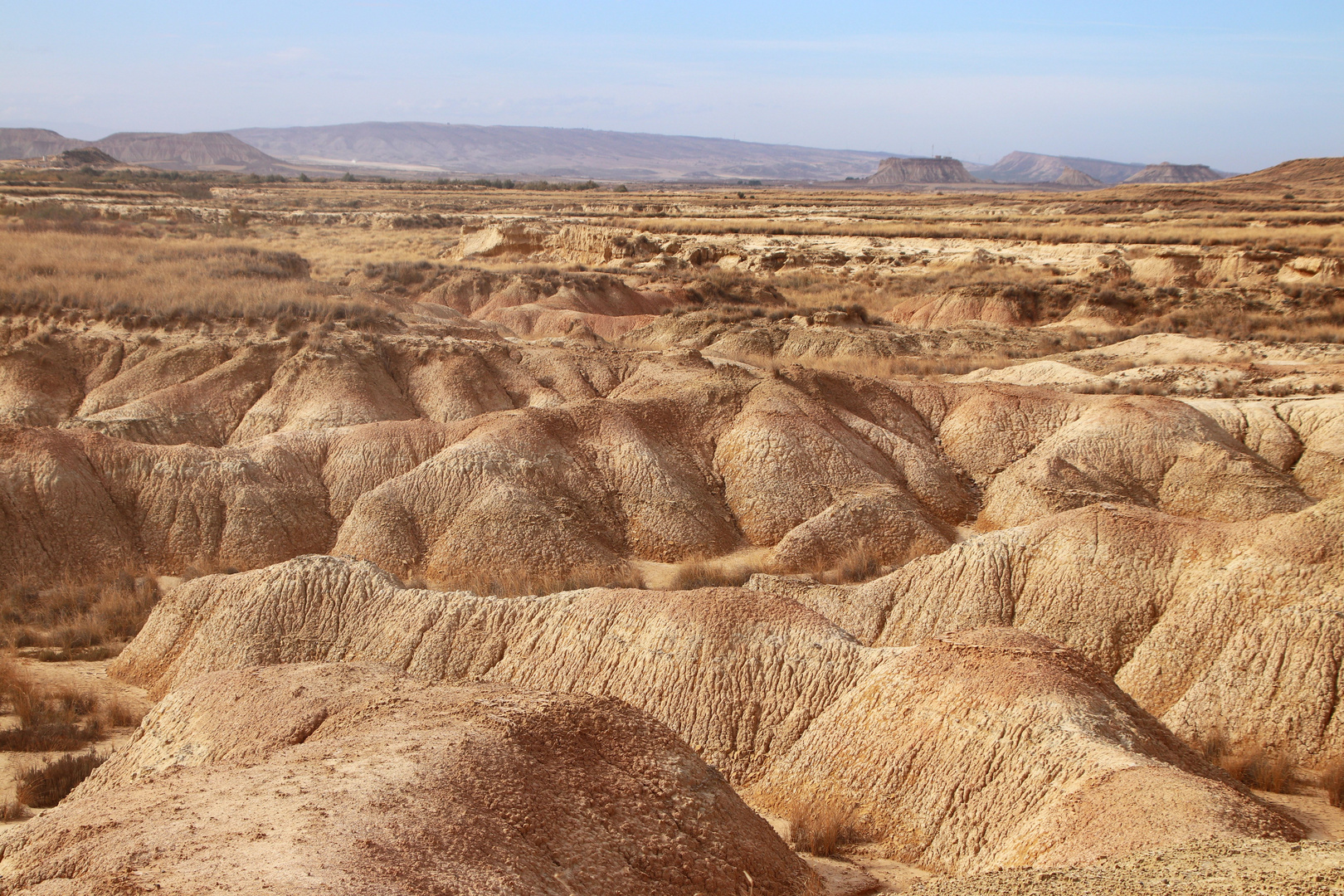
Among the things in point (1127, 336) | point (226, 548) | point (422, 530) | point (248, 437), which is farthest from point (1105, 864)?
point (1127, 336)

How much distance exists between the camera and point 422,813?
4520 mm

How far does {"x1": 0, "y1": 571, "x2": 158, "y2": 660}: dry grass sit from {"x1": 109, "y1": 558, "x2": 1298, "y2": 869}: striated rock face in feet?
5.59

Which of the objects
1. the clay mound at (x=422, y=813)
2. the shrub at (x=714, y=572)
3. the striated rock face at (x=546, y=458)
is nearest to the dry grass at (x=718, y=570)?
the shrub at (x=714, y=572)

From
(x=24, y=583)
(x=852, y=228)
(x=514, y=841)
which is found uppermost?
(x=852, y=228)

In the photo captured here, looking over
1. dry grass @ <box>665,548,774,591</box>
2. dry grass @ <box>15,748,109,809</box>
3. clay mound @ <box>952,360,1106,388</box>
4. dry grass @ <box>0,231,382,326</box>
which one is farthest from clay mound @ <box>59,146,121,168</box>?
dry grass @ <box>15,748,109,809</box>

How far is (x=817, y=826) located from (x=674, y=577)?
301 inches

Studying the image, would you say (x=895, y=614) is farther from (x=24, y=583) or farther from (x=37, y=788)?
(x=24, y=583)

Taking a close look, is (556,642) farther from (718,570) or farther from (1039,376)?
(1039,376)

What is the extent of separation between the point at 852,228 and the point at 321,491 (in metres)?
46.7

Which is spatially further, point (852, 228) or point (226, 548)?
point (852, 228)

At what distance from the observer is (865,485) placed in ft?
54.0

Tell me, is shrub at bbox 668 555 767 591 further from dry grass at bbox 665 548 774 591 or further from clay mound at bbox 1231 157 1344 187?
clay mound at bbox 1231 157 1344 187

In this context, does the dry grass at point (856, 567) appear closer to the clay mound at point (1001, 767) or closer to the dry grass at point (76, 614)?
the clay mound at point (1001, 767)

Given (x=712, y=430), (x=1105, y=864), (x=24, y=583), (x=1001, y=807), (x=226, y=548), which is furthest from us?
(x=712, y=430)
